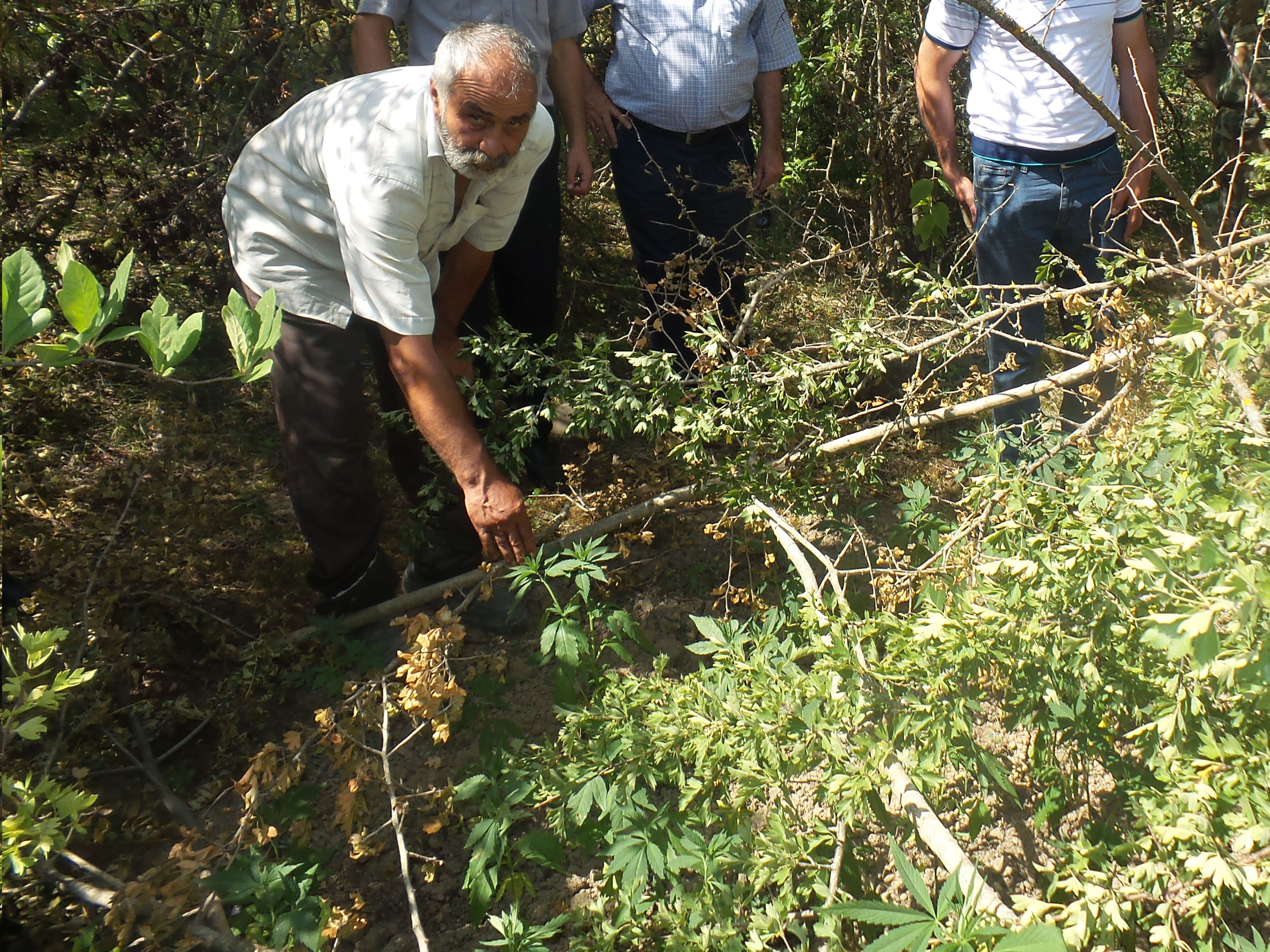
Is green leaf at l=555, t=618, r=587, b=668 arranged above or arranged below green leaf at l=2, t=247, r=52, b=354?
below

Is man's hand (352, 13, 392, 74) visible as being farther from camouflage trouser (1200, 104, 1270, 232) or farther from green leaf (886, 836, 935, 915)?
camouflage trouser (1200, 104, 1270, 232)

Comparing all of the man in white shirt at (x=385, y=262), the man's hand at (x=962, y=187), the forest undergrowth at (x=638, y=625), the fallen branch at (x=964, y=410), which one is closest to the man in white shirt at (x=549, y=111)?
the forest undergrowth at (x=638, y=625)

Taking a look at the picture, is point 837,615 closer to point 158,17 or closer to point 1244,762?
point 1244,762

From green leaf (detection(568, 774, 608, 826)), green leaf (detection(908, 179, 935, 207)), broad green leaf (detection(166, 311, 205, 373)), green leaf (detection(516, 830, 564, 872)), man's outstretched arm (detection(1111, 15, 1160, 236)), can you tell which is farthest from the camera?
green leaf (detection(908, 179, 935, 207))

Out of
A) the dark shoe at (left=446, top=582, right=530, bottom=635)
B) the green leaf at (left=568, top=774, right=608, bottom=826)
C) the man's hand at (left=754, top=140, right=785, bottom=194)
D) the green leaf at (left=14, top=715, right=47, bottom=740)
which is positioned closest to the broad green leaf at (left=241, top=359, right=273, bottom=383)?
the green leaf at (left=14, top=715, right=47, bottom=740)

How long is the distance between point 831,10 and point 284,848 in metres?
4.11

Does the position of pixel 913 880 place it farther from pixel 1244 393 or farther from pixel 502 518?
pixel 502 518

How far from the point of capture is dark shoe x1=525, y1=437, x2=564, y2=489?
371 centimetres

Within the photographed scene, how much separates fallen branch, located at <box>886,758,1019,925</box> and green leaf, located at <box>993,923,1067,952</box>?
25 cm

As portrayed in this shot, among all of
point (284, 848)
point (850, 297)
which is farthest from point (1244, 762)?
point (850, 297)

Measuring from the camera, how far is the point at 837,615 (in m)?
2.22

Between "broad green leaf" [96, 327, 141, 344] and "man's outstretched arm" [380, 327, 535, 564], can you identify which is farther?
"man's outstretched arm" [380, 327, 535, 564]

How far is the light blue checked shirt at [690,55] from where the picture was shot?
3.47m

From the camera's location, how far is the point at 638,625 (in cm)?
257
